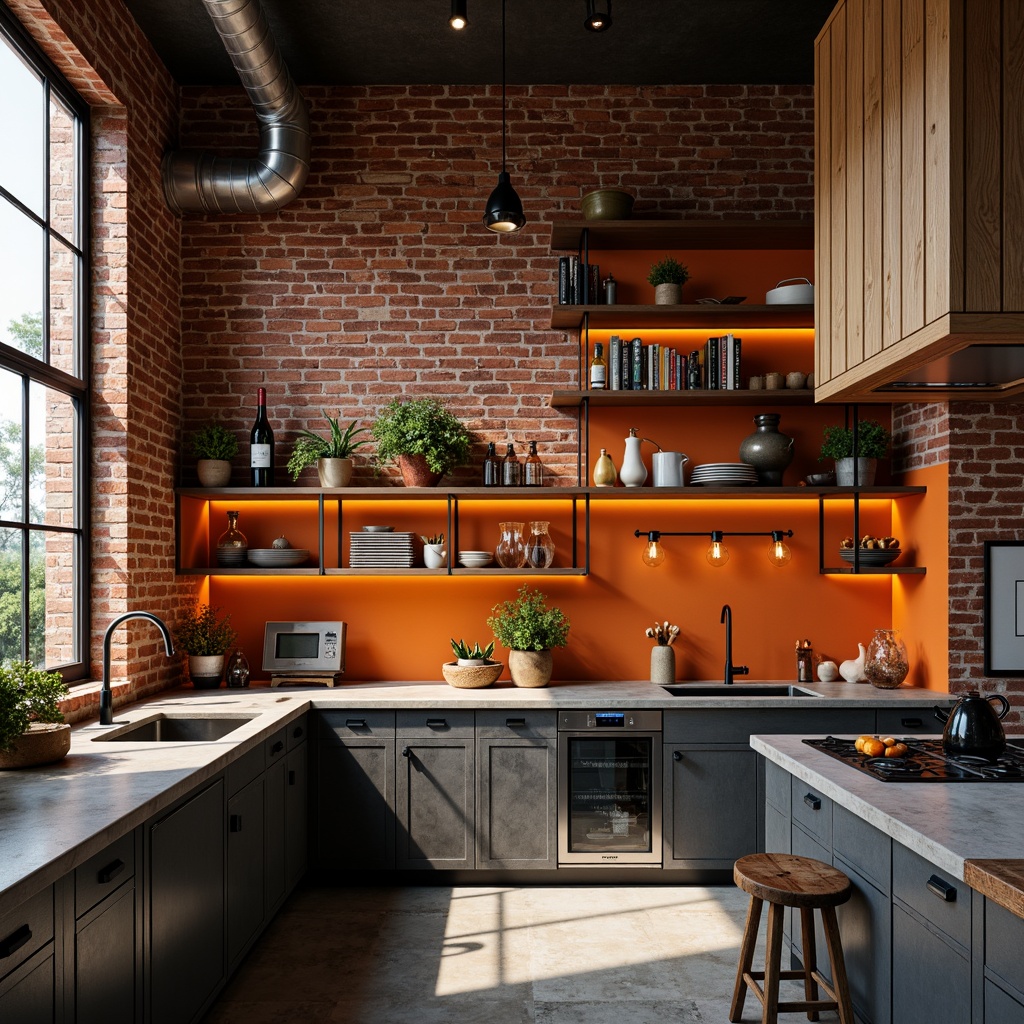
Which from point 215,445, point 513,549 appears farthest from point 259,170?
point 513,549

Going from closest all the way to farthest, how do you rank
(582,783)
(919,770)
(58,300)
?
(919,770) → (58,300) → (582,783)

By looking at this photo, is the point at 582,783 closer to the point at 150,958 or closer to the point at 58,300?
the point at 150,958

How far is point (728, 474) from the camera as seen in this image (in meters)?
4.62

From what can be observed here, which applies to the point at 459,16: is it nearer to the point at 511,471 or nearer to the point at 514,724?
the point at 511,471

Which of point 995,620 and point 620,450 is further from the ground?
point 620,450

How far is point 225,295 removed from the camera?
4.98 metres

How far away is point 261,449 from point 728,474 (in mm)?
2357

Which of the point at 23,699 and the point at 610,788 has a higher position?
the point at 23,699

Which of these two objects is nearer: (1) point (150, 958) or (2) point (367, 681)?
(1) point (150, 958)

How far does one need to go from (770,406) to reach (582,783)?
2213 millimetres

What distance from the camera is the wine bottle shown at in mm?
4727

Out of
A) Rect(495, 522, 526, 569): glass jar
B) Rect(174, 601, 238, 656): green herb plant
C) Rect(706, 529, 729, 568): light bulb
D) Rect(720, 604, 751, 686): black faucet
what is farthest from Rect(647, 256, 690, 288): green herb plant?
Rect(174, 601, 238, 656): green herb plant

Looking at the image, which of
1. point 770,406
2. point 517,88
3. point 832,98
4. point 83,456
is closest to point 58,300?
point 83,456

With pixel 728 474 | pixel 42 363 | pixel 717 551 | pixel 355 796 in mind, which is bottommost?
pixel 355 796
